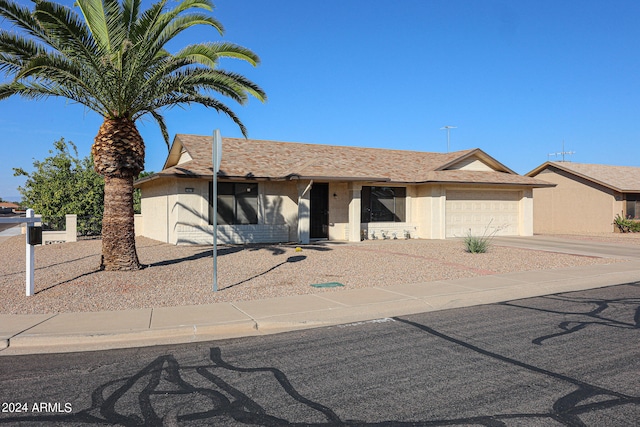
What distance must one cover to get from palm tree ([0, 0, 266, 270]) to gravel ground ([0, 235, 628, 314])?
1496 mm

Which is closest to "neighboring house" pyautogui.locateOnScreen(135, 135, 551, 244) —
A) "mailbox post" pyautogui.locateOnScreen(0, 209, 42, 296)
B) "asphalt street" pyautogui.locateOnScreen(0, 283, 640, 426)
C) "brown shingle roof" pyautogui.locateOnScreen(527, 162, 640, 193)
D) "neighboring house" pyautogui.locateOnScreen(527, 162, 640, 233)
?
"brown shingle roof" pyautogui.locateOnScreen(527, 162, 640, 193)

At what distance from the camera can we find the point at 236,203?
20.0 meters

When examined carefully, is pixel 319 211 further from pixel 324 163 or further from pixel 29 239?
pixel 29 239

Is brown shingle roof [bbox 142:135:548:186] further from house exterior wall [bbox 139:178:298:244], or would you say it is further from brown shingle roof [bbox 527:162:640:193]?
brown shingle roof [bbox 527:162:640:193]

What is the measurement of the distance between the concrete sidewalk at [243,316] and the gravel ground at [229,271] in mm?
→ 698

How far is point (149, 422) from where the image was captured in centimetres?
417

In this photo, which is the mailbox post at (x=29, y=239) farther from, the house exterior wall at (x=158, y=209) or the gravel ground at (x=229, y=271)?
the house exterior wall at (x=158, y=209)

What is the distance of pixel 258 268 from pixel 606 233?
2571cm

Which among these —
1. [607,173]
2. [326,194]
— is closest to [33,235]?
[326,194]

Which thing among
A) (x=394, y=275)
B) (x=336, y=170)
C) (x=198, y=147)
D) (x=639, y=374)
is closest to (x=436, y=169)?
(x=336, y=170)

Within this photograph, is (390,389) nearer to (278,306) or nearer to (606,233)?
(278,306)

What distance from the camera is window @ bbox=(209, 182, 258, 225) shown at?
64.3 ft

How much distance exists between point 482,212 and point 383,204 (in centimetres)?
571

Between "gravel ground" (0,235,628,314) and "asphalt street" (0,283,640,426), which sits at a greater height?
"gravel ground" (0,235,628,314)
